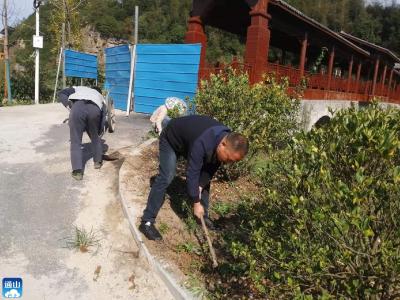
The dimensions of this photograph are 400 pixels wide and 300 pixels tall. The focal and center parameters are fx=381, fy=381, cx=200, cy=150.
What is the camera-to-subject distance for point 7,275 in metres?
3.26

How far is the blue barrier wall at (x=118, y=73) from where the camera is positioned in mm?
11242

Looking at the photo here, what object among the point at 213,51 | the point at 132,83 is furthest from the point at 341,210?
the point at 213,51

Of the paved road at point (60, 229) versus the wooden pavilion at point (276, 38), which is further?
the wooden pavilion at point (276, 38)

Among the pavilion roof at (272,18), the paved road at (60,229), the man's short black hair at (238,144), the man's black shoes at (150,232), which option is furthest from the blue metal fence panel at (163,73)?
the man's short black hair at (238,144)

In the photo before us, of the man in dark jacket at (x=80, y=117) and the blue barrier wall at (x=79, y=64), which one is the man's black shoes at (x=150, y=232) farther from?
the blue barrier wall at (x=79, y=64)

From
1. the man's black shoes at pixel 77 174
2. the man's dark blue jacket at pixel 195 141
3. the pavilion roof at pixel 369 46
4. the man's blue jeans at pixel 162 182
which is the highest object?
the pavilion roof at pixel 369 46

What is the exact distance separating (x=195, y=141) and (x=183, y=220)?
1330mm

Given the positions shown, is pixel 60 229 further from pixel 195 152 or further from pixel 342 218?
pixel 342 218

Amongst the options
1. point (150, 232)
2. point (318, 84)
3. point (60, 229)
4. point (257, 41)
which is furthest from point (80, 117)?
point (318, 84)

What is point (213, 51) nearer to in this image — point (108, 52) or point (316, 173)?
point (108, 52)

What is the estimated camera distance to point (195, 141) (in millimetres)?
3379

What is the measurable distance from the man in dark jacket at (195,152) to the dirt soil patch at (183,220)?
8.8 inches

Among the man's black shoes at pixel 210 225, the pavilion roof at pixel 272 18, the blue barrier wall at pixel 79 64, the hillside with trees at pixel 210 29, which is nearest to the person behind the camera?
the man's black shoes at pixel 210 225

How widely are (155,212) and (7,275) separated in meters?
1.40
